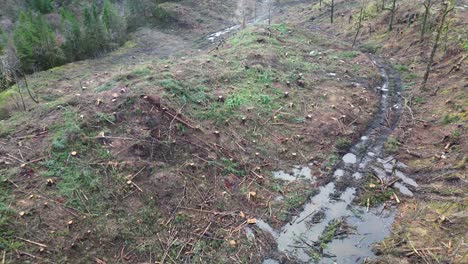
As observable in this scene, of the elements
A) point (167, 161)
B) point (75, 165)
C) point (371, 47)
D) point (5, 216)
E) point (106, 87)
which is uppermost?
point (106, 87)

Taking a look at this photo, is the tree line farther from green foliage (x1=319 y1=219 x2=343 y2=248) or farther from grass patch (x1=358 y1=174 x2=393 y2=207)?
grass patch (x1=358 y1=174 x2=393 y2=207)

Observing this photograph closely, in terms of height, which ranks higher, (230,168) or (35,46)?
(35,46)

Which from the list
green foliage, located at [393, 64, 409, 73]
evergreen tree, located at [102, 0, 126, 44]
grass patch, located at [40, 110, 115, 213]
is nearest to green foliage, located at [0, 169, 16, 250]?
grass patch, located at [40, 110, 115, 213]

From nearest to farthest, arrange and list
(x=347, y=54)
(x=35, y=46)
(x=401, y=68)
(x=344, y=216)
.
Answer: (x=344, y=216), (x=401, y=68), (x=347, y=54), (x=35, y=46)

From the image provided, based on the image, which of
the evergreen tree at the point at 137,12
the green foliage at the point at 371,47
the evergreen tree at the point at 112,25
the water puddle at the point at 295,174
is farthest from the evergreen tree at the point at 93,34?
the water puddle at the point at 295,174

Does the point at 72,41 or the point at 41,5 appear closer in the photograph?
the point at 72,41

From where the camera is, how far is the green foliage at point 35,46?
998 inches

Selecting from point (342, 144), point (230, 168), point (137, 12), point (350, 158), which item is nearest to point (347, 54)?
point (342, 144)

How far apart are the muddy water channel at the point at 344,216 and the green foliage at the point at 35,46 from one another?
2213cm

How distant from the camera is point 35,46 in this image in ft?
85.7

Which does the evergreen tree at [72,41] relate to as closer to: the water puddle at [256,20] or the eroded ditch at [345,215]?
the water puddle at [256,20]

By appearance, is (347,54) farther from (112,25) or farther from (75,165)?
(112,25)

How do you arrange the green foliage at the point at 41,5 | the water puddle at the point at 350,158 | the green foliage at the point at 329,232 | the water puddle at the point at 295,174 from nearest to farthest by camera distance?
1. the green foliage at the point at 329,232
2. the water puddle at the point at 295,174
3. the water puddle at the point at 350,158
4. the green foliage at the point at 41,5

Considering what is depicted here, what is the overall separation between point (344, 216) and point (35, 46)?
25.6m
